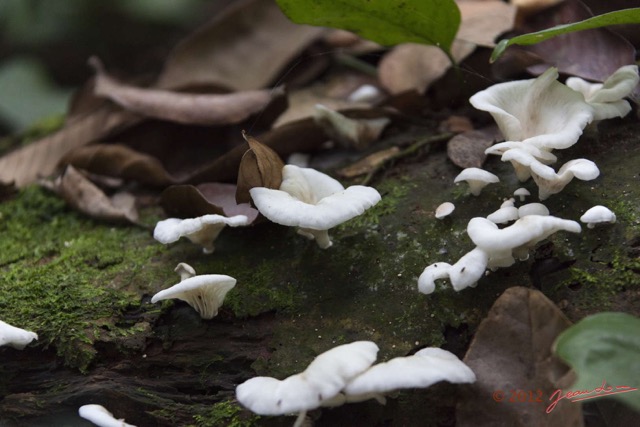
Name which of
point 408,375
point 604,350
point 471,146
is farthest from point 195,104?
point 604,350

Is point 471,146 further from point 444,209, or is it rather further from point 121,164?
point 121,164

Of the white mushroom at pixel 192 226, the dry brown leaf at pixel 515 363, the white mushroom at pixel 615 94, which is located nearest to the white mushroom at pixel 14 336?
the white mushroom at pixel 192 226

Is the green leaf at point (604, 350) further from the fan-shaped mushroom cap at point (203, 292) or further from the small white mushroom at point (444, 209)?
the fan-shaped mushroom cap at point (203, 292)

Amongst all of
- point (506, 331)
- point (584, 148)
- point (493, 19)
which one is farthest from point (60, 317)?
point (493, 19)

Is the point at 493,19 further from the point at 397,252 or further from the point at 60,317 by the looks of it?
the point at 60,317

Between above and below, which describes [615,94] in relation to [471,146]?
above

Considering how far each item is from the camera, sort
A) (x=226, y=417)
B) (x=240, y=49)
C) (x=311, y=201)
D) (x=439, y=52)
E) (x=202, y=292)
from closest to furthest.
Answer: (x=226, y=417) → (x=202, y=292) → (x=311, y=201) → (x=439, y=52) → (x=240, y=49)
